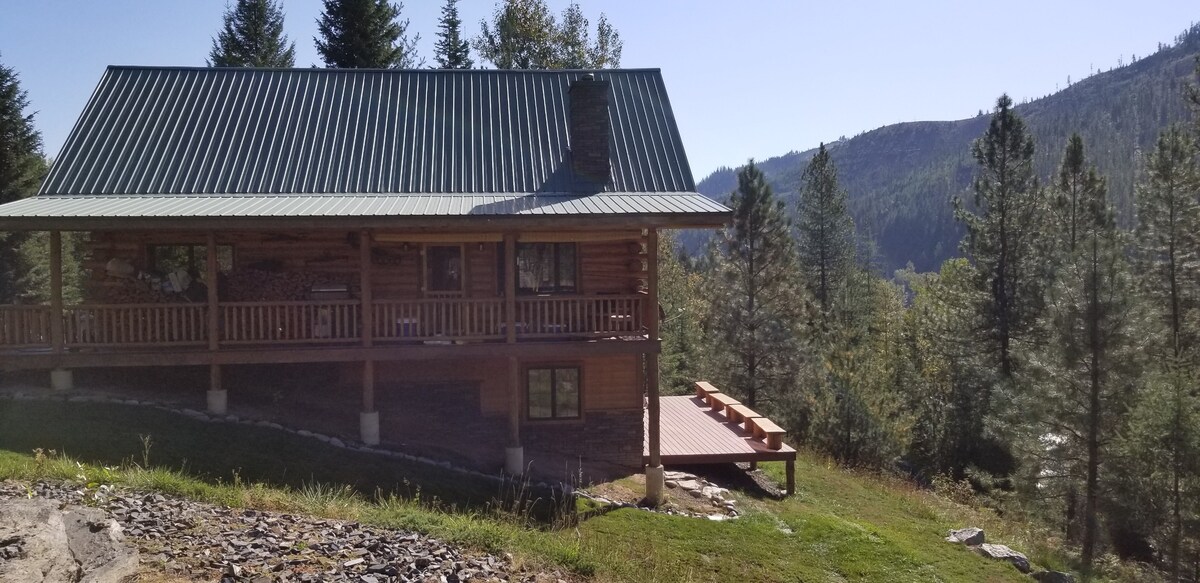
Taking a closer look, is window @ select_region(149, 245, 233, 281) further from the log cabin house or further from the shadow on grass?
the shadow on grass

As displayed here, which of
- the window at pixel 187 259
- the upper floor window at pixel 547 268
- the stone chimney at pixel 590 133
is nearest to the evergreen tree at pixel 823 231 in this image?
the stone chimney at pixel 590 133

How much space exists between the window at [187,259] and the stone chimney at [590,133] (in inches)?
305

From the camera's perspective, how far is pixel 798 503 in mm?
17031

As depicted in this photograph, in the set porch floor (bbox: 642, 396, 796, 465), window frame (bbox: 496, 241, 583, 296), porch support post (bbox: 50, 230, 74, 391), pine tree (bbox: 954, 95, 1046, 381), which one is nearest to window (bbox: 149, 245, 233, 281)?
porch support post (bbox: 50, 230, 74, 391)

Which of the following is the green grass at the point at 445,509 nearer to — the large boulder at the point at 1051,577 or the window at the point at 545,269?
the large boulder at the point at 1051,577

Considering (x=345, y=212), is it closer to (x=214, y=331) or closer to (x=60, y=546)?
(x=214, y=331)

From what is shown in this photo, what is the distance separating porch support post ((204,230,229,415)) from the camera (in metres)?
14.9

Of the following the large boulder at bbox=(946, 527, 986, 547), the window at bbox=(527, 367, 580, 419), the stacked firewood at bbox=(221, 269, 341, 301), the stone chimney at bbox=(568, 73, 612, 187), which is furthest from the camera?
the stone chimney at bbox=(568, 73, 612, 187)

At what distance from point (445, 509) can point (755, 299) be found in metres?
21.7

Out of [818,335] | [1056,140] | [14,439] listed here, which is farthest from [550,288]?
[1056,140]

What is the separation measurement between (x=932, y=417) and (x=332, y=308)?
25.4 m

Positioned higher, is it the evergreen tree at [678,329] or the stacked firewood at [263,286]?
the stacked firewood at [263,286]

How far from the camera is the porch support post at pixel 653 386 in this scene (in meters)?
15.0

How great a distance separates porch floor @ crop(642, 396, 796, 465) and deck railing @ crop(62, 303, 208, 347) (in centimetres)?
918
